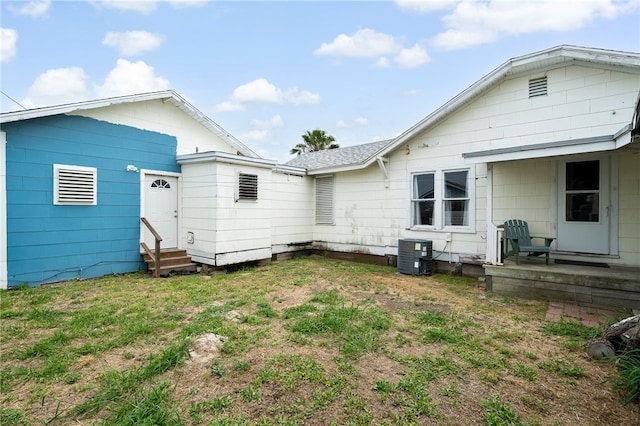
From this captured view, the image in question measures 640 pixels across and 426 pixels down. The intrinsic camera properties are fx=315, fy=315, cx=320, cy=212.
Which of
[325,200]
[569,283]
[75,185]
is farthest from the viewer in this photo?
[325,200]

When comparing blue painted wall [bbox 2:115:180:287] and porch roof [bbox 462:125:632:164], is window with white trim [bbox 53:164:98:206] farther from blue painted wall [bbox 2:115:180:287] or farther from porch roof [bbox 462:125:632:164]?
porch roof [bbox 462:125:632:164]

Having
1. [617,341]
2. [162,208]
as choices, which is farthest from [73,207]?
[617,341]

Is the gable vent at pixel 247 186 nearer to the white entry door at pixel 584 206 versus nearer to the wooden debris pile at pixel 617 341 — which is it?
the white entry door at pixel 584 206

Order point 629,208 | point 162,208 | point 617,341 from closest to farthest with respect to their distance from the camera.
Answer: point 617,341 → point 629,208 → point 162,208

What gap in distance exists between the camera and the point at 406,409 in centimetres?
238

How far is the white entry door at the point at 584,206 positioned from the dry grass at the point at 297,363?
2192 millimetres

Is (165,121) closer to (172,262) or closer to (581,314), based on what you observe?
(172,262)

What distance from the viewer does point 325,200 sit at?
34.8 feet

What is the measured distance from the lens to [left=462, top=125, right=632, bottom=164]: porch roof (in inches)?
193

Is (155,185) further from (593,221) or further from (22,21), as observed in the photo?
(593,221)

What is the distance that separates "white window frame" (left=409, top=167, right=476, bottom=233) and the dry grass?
249 cm

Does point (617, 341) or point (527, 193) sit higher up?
point (527, 193)

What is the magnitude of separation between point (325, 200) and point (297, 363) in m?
7.77

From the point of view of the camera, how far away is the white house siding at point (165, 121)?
24.2 feet
